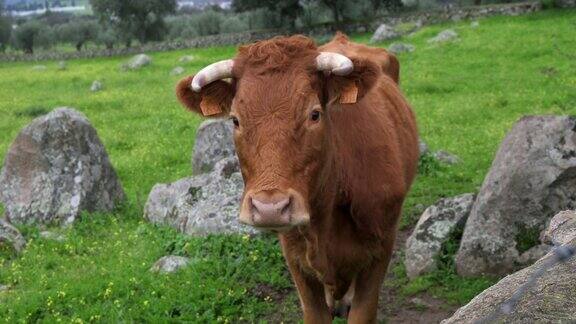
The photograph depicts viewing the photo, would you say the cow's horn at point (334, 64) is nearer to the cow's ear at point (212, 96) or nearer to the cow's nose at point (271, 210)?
the cow's ear at point (212, 96)

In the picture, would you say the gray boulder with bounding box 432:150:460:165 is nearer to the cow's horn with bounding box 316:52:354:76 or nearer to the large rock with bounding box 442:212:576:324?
the cow's horn with bounding box 316:52:354:76

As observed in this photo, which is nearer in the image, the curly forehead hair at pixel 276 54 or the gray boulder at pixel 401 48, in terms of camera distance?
the curly forehead hair at pixel 276 54

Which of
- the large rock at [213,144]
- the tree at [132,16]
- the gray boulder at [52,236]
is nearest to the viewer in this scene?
the gray boulder at [52,236]

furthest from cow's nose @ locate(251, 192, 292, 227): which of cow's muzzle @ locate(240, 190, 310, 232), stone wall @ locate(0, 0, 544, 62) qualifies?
stone wall @ locate(0, 0, 544, 62)

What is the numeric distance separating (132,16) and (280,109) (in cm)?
6648

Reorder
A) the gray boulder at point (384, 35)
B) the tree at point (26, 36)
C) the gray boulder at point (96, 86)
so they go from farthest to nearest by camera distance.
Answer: the tree at point (26, 36) → the gray boulder at point (384, 35) → the gray boulder at point (96, 86)

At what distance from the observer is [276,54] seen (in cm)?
592

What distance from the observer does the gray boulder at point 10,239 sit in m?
11.5

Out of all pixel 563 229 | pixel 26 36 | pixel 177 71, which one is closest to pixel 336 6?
pixel 177 71

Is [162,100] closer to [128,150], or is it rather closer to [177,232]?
[128,150]

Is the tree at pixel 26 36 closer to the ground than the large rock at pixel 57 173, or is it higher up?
closer to the ground

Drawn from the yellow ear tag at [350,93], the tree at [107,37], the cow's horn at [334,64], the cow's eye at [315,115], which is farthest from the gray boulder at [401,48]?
the tree at [107,37]

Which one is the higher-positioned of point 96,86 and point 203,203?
point 203,203

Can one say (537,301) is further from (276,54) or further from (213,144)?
(213,144)
